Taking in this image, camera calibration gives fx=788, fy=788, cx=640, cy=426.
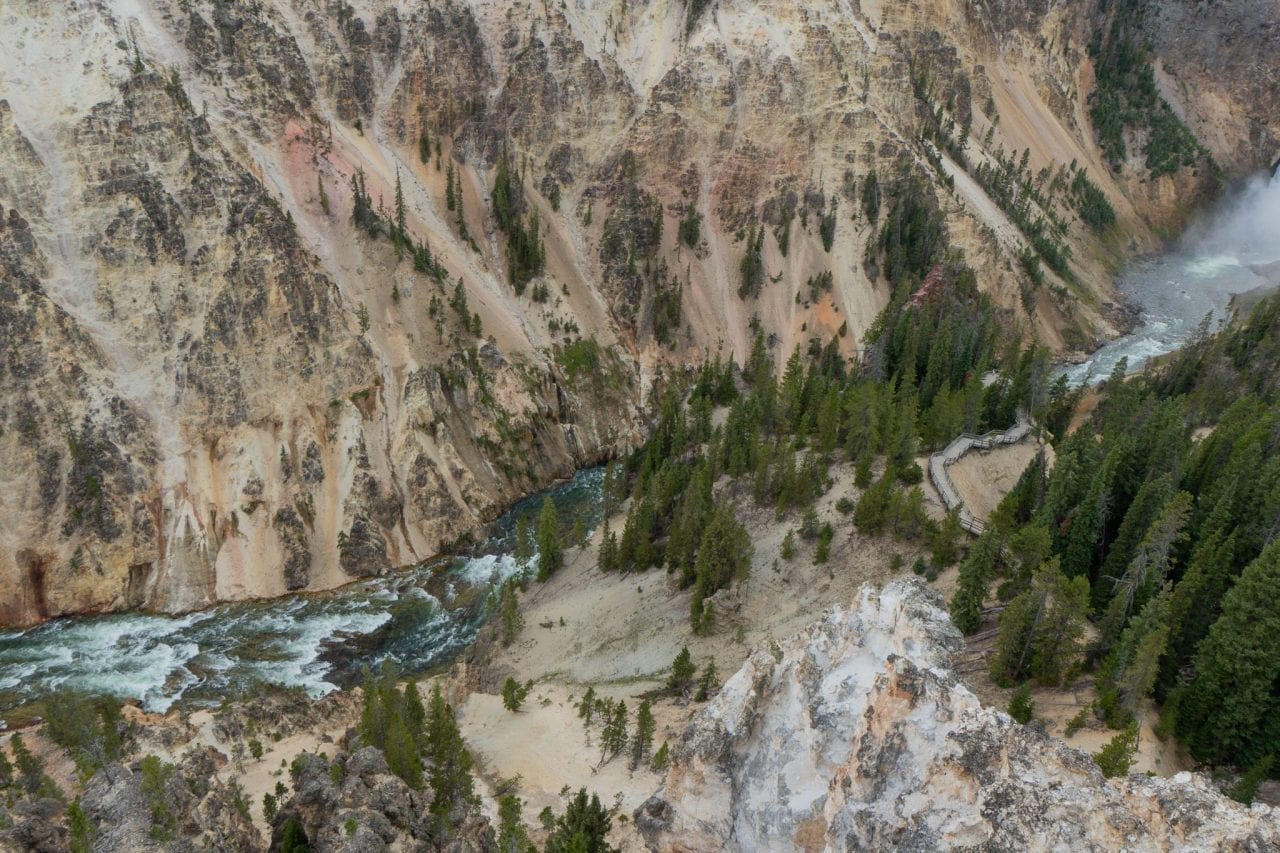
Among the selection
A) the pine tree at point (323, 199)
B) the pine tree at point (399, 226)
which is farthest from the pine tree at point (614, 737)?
the pine tree at point (323, 199)

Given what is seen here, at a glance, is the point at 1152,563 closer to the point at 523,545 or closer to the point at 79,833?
the point at 523,545

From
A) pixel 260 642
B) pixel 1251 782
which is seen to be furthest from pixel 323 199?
pixel 1251 782

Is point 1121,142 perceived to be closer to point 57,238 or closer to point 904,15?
point 904,15

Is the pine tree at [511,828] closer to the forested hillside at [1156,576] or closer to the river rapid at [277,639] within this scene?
the river rapid at [277,639]

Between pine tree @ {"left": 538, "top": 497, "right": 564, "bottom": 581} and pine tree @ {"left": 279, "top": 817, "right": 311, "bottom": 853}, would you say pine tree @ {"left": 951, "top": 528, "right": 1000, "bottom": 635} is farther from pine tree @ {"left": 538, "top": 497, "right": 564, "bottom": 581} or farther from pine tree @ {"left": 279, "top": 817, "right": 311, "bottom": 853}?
pine tree @ {"left": 538, "top": 497, "right": 564, "bottom": 581}

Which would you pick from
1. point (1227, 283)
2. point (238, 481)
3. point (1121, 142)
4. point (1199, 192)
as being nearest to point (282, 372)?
point (238, 481)

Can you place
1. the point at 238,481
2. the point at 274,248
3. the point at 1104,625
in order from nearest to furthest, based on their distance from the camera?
the point at 1104,625, the point at 238,481, the point at 274,248
